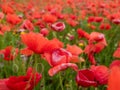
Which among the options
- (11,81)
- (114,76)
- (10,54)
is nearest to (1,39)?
(10,54)

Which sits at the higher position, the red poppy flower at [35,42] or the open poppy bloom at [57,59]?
the red poppy flower at [35,42]

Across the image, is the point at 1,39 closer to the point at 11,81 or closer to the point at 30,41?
the point at 30,41

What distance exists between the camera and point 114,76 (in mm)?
378

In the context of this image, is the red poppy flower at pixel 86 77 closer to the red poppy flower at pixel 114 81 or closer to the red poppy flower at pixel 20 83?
the red poppy flower at pixel 20 83

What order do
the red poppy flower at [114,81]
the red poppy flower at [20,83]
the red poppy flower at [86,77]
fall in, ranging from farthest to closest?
the red poppy flower at [86,77], the red poppy flower at [20,83], the red poppy flower at [114,81]

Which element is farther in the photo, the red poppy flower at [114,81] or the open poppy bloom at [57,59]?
the open poppy bloom at [57,59]

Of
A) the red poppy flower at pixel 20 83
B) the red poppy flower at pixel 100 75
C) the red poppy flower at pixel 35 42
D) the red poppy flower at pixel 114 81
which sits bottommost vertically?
the red poppy flower at pixel 100 75

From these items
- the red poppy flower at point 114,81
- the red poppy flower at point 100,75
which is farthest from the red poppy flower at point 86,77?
the red poppy flower at point 114,81

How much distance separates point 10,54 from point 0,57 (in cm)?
43

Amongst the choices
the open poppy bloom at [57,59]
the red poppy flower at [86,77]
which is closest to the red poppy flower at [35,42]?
the open poppy bloom at [57,59]

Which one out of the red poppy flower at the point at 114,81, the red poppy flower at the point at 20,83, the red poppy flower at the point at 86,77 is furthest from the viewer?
the red poppy flower at the point at 86,77

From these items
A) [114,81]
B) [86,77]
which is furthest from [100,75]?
[114,81]

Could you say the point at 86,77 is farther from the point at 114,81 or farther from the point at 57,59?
the point at 114,81

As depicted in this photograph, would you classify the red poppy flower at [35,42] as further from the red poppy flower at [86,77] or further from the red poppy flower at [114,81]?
the red poppy flower at [114,81]
